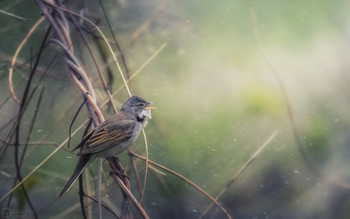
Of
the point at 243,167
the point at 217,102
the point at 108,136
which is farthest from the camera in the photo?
the point at 217,102

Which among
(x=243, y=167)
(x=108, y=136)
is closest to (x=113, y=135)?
(x=108, y=136)

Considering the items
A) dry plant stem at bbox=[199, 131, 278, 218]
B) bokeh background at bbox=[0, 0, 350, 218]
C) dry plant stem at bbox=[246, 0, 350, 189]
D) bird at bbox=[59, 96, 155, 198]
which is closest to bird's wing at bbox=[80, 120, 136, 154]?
bird at bbox=[59, 96, 155, 198]

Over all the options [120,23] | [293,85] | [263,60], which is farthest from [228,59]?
[120,23]

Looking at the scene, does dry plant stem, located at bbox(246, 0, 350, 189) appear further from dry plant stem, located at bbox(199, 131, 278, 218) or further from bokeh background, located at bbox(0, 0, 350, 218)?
dry plant stem, located at bbox(199, 131, 278, 218)

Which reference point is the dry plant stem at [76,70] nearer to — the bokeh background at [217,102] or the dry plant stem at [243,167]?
the bokeh background at [217,102]

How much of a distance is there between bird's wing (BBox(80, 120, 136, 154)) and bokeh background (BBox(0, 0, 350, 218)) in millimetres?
380

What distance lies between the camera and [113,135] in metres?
2.08

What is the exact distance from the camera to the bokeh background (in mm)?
2775

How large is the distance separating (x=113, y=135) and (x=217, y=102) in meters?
1.29

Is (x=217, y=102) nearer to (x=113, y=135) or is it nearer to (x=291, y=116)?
(x=291, y=116)

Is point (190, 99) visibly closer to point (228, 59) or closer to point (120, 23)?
point (228, 59)

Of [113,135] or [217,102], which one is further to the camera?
[217,102]

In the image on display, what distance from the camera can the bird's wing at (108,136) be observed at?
79.0 inches

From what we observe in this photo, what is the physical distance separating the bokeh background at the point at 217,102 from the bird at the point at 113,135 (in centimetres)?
37
